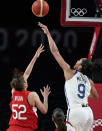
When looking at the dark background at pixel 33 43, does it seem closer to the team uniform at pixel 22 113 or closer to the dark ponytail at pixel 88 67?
the dark ponytail at pixel 88 67

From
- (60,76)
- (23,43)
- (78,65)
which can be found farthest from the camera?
(60,76)

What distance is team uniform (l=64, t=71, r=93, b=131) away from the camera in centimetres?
530

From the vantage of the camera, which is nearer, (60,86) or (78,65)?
(78,65)

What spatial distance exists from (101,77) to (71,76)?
108 inches

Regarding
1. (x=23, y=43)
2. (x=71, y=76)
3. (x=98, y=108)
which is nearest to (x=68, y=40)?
(x=23, y=43)

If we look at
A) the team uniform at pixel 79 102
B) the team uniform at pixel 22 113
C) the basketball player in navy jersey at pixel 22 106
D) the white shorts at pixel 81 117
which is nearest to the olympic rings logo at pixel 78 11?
the team uniform at pixel 79 102

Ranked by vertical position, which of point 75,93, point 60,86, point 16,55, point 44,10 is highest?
point 44,10

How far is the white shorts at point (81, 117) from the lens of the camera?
5.29 m

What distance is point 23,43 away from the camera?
1043 centimetres

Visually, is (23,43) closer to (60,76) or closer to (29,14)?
(29,14)

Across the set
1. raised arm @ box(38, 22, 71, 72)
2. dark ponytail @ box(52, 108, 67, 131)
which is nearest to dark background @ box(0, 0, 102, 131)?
raised arm @ box(38, 22, 71, 72)

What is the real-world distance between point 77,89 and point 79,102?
176mm

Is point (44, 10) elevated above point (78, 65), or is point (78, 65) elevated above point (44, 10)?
point (44, 10)

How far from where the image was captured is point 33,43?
1027cm
